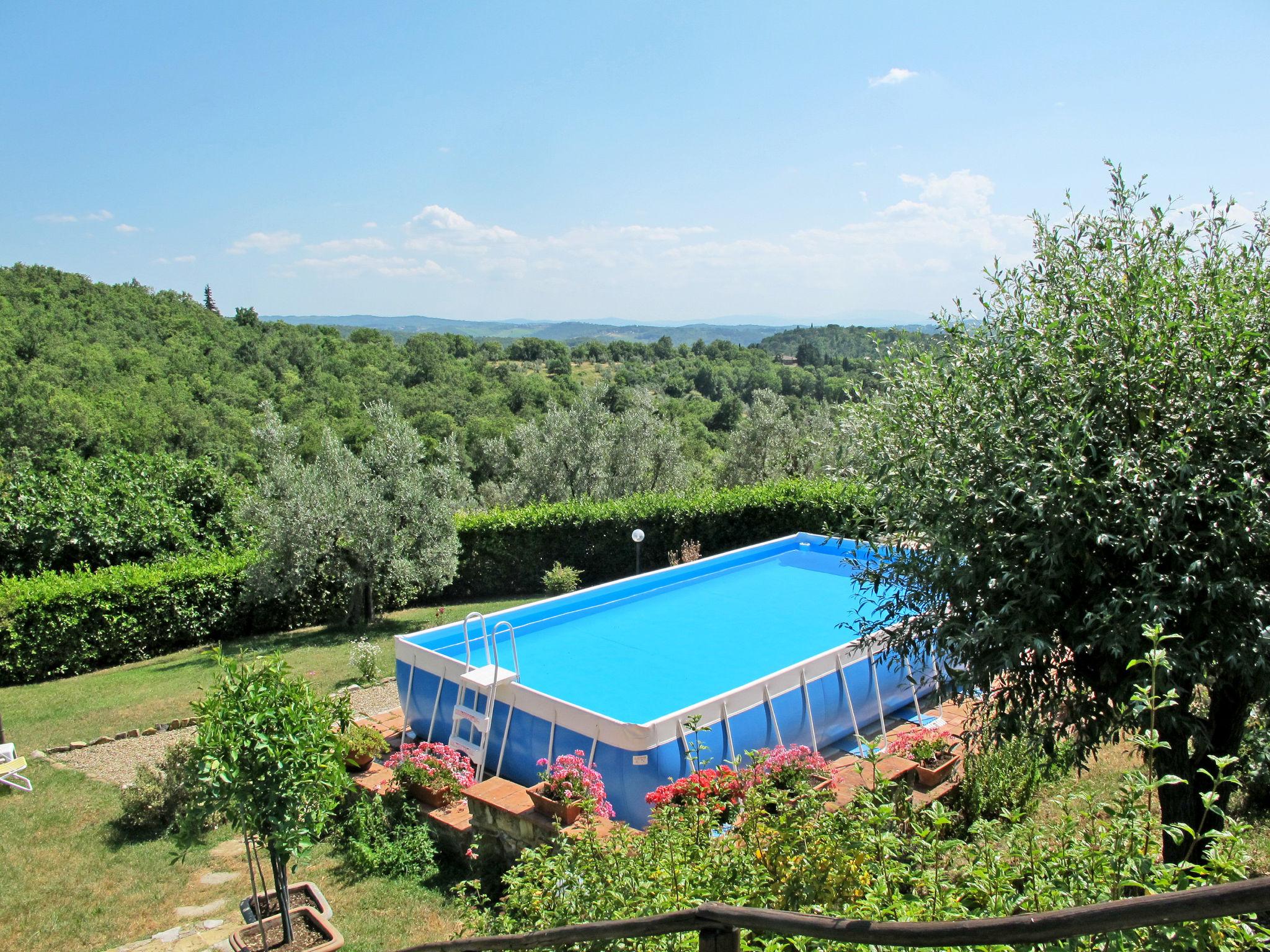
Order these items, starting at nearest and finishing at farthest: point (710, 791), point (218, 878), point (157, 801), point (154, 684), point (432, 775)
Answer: point (710, 791) < point (218, 878) < point (432, 775) < point (157, 801) < point (154, 684)

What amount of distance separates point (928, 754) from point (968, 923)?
6.96 m

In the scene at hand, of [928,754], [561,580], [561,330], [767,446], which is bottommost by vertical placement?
[561,580]

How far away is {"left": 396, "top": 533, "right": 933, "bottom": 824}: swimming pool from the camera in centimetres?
807

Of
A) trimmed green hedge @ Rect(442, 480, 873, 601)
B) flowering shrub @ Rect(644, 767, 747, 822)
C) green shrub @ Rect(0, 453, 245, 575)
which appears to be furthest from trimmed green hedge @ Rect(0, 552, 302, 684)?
flowering shrub @ Rect(644, 767, 747, 822)

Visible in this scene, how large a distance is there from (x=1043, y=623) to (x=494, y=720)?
235 inches

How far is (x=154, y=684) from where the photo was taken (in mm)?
13695

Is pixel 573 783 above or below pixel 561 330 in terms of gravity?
below

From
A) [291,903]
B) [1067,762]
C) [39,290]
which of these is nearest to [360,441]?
[39,290]

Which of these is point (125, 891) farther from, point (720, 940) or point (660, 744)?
point (720, 940)

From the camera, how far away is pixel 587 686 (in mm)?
11172

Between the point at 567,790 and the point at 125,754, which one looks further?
the point at 125,754

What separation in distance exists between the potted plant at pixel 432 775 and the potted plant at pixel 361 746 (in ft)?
2.17

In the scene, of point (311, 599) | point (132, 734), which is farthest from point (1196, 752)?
point (311, 599)

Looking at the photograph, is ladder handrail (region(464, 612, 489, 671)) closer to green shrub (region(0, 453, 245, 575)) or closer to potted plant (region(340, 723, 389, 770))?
potted plant (region(340, 723, 389, 770))
